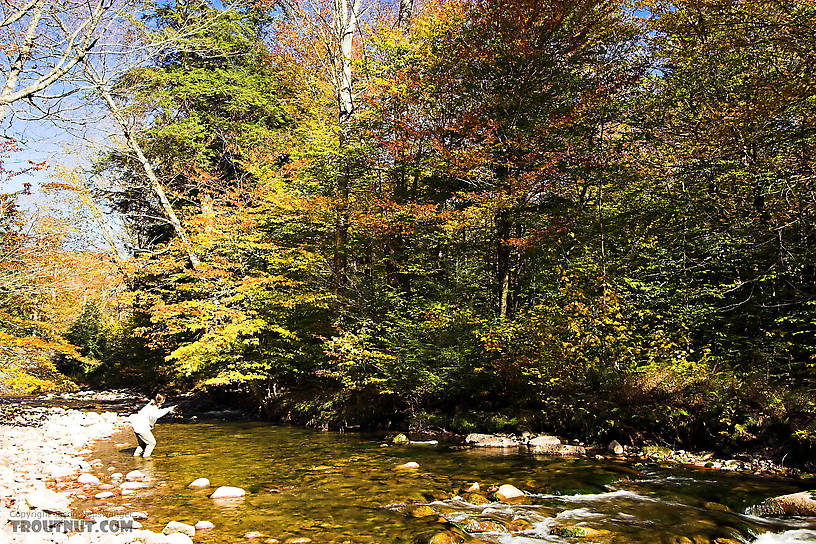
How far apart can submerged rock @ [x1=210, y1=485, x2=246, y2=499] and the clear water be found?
5.5 inches

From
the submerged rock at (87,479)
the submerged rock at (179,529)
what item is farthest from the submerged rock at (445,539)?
the submerged rock at (87,479)

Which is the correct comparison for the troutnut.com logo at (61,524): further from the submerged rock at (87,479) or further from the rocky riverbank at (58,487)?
the submerged rock at (87,479)

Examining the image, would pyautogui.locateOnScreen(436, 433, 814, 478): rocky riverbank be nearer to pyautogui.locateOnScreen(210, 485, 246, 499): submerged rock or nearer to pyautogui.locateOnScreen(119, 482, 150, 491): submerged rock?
pyautogui.locateOnScreen(210, 485, 246, 499): submerged rock

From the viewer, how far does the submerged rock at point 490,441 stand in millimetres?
9938

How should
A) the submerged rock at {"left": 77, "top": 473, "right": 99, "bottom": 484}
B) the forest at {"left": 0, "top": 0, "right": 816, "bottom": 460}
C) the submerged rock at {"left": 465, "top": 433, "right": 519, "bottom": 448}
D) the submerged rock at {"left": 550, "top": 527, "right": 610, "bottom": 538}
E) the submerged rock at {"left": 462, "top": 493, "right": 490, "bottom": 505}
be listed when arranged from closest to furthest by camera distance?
the submerged rock at {"left": 550, "top": 527, "right": 610, "bottom": 538}, the submerged rock at {"left": 462, "top": 493, "right": 490, "bottom": 505}, the submerged rock at {"left": 77, "top": 473, "right": 99, "bottom": 484}, the forest at {"left": 0, "top": 0, "right": 816, "bottom": 460}, the submerged rock at {"left": 465, "top": 433, "right": 519, "bottom": 448}

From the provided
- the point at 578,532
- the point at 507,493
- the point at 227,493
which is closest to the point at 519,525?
the point at 578,532

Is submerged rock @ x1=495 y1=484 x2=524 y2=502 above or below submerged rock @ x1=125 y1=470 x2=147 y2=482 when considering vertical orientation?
above

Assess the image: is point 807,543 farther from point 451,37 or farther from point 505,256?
point 451,37

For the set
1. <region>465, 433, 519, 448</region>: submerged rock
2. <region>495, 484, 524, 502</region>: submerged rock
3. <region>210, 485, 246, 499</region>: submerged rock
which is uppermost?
<region>495, 484, 524, 502</region>: submerged rock

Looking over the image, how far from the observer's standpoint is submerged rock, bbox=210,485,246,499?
6379 mm

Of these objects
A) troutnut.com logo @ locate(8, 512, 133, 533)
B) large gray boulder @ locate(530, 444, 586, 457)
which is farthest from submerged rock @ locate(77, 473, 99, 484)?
large gray boulder @ locate(530, 444, 586, 457)

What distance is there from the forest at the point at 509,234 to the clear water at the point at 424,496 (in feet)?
5.98

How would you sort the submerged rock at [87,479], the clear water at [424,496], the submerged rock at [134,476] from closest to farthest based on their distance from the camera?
the clear water at [424,496] → the submerged rock at [87,479] → the submerged rock at [134,476]

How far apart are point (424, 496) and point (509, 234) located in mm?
7623
